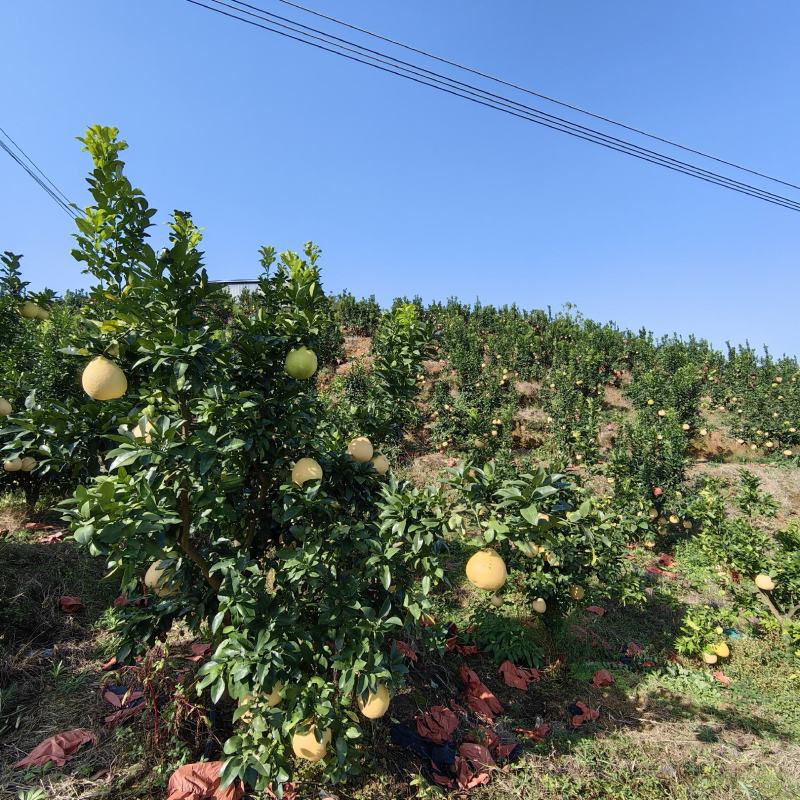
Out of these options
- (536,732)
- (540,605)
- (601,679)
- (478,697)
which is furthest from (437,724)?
(601,679)

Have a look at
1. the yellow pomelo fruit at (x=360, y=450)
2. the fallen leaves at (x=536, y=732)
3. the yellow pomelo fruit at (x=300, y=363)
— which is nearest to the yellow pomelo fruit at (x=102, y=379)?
the yellow pomelo fruit at (x=300, y=363)

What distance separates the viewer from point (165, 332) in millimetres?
1845

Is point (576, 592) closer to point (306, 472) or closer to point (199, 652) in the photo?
point (306, 472)

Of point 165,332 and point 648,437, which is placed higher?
point 648,437

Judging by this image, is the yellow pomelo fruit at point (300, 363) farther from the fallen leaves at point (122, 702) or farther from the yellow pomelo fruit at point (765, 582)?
the yellow pomelo fruit at point (765, 582)

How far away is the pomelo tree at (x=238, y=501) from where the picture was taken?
1.78 metres

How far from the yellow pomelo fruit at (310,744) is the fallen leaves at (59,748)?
1.33 meters

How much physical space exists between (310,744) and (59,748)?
1508mm

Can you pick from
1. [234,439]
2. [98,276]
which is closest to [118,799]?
[234,439]

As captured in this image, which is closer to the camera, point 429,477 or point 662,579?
point 662,579

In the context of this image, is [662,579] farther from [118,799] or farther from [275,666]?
[118,799]

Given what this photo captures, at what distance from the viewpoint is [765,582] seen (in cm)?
399

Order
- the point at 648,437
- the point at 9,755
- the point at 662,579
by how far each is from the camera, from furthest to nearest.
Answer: the point at 648,437 → the point at 662,579 → the point at 9,755

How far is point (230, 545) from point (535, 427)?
8796 mm
